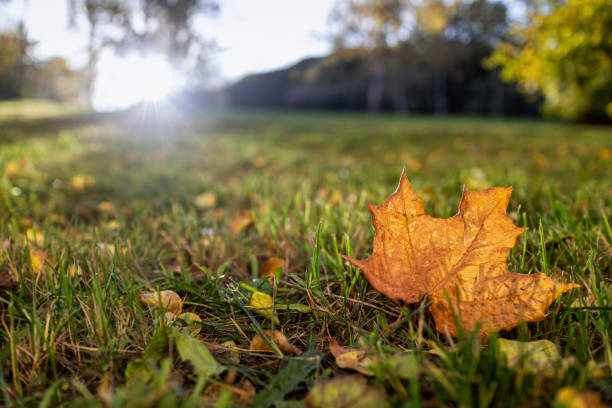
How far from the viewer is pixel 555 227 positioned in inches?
46.6

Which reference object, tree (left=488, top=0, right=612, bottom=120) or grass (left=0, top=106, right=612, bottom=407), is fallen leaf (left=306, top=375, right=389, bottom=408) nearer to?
grass (left=0, top=106, right=612, bottom=407)

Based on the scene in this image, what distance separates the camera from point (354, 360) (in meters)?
0.65

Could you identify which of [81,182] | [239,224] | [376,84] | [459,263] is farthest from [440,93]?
[459,263]

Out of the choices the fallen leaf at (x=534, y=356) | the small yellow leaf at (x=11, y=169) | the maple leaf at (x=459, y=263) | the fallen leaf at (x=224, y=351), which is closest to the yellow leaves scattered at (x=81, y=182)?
the small yellow leaf at (x=11, y=169)

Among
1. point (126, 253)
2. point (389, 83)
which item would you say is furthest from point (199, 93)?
point (126, 253)

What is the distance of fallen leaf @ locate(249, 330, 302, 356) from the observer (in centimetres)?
74

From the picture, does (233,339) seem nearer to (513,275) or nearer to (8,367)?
(8,367)

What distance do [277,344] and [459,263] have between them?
417 millimetres

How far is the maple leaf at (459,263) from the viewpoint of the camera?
0.71m

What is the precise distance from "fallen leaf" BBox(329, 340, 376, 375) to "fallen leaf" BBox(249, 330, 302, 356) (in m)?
0.10

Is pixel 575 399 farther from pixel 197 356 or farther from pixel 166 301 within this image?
pixel 166 301

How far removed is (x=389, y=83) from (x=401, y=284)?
31239 mm

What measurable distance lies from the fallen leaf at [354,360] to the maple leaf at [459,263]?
0.48ft

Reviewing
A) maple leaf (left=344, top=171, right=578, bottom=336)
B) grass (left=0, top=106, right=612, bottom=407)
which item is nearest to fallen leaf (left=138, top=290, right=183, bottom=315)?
grass (left=0, top=106, right=612, bottom=407)
